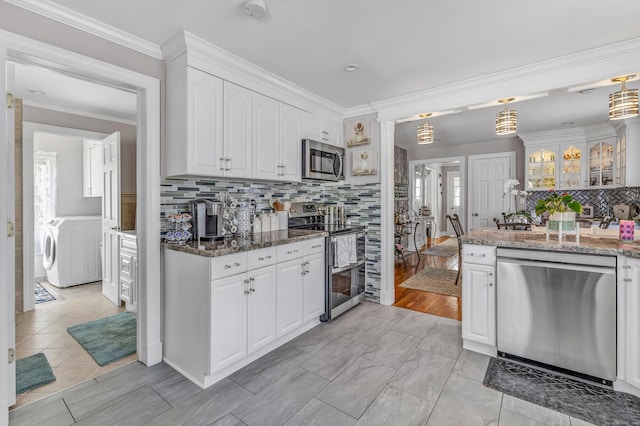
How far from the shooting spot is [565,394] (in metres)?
1.97

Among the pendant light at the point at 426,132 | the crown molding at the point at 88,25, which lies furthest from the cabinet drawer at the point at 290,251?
the pendant light at the point at 426,132

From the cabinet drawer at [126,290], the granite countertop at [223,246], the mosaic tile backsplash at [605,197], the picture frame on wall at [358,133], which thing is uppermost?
the picture frame on wall at [358,133]

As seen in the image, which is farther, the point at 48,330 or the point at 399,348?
the point at 48,330

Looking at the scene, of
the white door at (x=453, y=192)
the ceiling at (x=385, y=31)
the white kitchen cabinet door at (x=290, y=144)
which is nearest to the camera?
the ceiling at (x=385, y=31)

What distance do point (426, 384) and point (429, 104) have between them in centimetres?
274

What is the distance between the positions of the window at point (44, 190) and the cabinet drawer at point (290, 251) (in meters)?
4.62

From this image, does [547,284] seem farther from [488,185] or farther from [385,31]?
[488,185]

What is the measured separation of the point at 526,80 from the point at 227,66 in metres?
2.67

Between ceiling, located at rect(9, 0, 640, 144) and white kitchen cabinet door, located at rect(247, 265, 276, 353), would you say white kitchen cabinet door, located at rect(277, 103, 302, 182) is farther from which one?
white kitchen cabinet door, located at rect(247, 265, 276, 353)

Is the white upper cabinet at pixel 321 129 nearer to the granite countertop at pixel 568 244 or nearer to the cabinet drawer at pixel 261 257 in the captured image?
the cabinet drawer at pixel 261 257

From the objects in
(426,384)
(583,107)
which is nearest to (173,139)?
(426,384)

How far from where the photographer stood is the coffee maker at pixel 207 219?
8.25ft

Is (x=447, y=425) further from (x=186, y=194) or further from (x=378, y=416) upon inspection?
(x=186, y=194)

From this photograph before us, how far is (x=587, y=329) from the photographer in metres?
2.08
